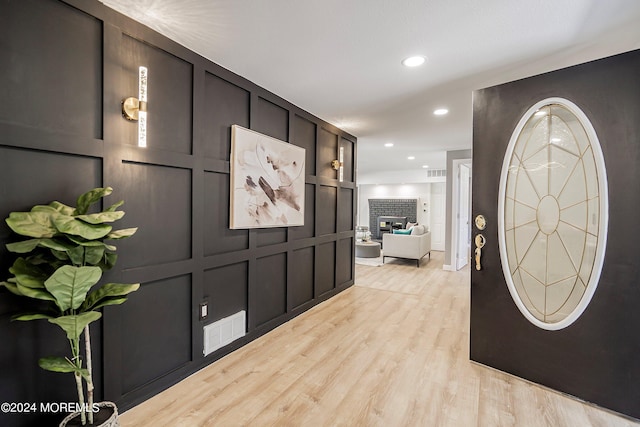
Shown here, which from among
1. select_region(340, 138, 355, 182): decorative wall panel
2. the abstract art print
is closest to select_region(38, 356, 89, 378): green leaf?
the abstract art print

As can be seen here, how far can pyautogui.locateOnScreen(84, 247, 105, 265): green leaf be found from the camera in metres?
1.43

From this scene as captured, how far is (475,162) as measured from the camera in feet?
8.25

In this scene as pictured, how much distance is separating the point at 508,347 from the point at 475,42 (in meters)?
2.28

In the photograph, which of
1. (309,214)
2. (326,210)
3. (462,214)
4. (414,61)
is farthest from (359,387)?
(462,214)

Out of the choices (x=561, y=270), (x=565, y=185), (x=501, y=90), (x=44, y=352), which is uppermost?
(x=501, y=90)

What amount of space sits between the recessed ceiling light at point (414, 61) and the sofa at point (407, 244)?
4.42 meters

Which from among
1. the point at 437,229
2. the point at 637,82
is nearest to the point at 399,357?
the point at 637,82

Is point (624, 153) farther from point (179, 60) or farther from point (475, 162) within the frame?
point (179, 60)

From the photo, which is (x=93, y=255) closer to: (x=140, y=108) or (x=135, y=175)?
(x=135, y=175)

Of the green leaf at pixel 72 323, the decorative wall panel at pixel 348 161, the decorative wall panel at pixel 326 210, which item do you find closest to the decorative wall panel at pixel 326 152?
the decorative wall panel at pixel 326 210

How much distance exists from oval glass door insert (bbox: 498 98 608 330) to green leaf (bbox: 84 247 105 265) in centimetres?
265

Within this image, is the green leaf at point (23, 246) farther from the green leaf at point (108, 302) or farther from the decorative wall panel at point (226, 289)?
the decorative wall panel at point (226, 289)

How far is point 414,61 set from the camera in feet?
7.84

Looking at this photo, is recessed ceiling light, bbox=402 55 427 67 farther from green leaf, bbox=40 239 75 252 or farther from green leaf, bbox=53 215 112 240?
green leaf, bbox=40 239 75 252
